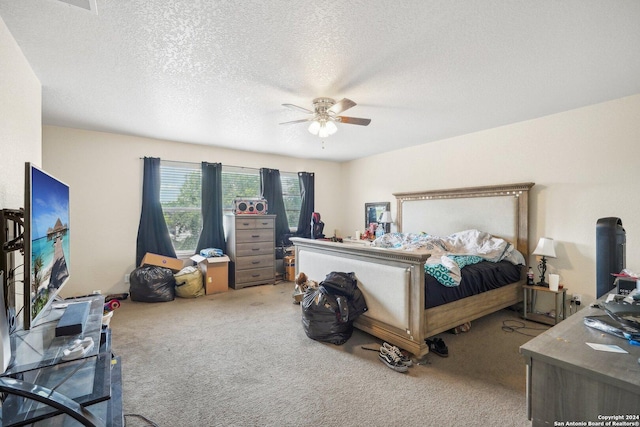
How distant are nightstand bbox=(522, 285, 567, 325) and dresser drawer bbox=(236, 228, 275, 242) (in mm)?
3641

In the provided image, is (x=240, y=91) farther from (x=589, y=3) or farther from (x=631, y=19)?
(x=631, y=19)

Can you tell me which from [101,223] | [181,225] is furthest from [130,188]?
[181,225]

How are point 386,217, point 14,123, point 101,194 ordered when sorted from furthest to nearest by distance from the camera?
point 386,217
point 101,194
point 14,123

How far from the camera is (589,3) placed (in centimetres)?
150

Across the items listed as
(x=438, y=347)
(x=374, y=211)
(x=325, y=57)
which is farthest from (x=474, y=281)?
(x=374, y=211)

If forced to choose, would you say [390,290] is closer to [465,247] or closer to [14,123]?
[465,247]

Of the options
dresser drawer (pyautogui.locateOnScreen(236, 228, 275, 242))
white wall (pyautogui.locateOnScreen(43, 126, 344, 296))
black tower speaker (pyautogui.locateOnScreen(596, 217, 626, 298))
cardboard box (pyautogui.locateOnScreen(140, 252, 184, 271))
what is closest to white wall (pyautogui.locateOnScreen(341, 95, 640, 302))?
black tower speaker (pyautogui.locateOnScreen(596, 217, 626, 298))

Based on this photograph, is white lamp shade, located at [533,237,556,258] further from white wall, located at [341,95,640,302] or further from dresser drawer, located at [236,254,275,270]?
dresser drawer, located at [236,254,275,270]

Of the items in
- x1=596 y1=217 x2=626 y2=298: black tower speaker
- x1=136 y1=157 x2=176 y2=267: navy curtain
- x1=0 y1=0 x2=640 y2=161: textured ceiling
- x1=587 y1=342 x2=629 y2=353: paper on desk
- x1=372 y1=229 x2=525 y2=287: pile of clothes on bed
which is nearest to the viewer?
x1=587 y1=342 x2=629 y2=353: paper on desk

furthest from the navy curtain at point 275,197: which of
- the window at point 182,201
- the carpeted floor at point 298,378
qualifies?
the carpeted floor at point 298,378

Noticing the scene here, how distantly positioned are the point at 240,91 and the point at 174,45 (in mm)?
743

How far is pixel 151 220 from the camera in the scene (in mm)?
4184

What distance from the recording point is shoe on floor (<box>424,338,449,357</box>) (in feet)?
7.61

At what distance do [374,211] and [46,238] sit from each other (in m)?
4.74
